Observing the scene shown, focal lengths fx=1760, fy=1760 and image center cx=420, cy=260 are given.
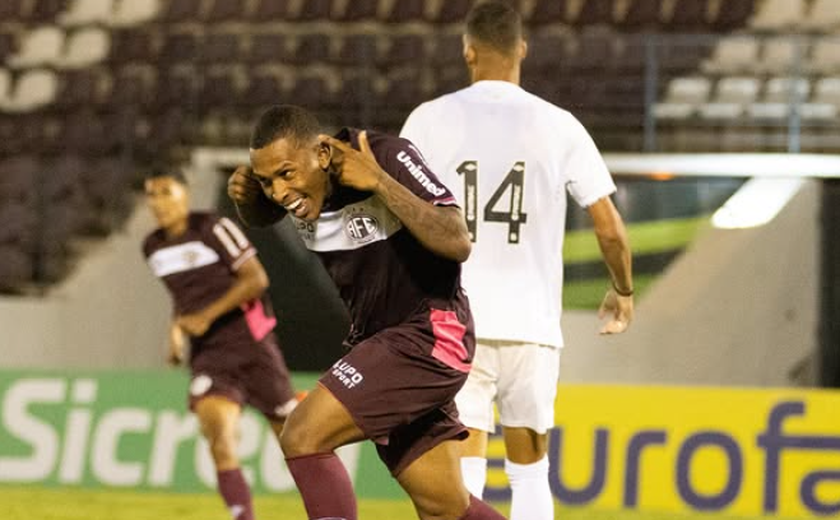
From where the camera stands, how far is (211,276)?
855cm

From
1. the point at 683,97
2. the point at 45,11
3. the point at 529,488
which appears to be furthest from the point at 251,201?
the point at 45,11

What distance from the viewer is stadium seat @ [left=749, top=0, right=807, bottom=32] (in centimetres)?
1586

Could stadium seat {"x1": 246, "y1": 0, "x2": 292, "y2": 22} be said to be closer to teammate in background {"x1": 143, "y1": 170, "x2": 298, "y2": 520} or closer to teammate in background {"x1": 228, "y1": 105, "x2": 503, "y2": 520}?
teammate in background {"x1": 143, "y1": 170, "x2": 298, "y2": 520}

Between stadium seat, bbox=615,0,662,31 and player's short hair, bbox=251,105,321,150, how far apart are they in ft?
38.7

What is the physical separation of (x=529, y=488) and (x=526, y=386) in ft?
1.15

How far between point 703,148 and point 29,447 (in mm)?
6243

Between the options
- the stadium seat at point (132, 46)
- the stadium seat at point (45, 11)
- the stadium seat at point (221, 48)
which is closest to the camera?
the stadium seat at point (221, 48)

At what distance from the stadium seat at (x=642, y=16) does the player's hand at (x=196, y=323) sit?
8.81 m

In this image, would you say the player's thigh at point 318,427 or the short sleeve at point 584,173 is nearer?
the player's thigh at point 318,427

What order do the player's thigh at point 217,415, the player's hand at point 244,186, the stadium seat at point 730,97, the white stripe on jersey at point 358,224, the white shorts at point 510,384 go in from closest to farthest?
the white stripe on jersey at point 358,224, the player's hand at point 244,186, the white shorts at point 510,384, the player's thigh at point 217,415, the stadium seat at point 730,97

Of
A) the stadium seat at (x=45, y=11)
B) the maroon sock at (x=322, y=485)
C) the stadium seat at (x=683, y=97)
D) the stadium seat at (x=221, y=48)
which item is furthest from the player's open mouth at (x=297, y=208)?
the stadium seat at (x=45, y=11)

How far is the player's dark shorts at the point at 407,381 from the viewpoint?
489 centimetres

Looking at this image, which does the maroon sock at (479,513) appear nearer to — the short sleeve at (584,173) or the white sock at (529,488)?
the white sock at (529,488)

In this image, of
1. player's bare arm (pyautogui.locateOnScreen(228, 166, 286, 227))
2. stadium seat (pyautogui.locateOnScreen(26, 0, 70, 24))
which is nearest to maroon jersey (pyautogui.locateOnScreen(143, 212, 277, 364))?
player's bare arm (pyautogui.locateOnScreen(228, 166, 286, 227))
